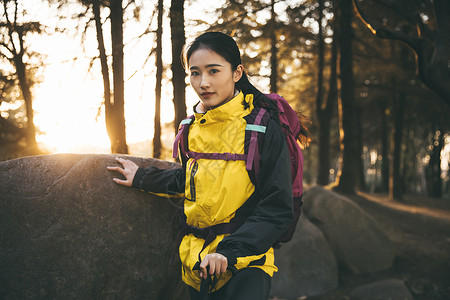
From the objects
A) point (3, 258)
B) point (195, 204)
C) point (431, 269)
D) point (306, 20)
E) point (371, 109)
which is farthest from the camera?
point (371, 109)

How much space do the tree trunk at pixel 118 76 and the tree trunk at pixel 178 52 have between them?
36.1 inches

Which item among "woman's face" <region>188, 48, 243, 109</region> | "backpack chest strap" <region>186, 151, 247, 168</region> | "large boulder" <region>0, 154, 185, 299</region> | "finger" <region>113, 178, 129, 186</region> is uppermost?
"woman's face" <region>188, 48, 243, 109</region>

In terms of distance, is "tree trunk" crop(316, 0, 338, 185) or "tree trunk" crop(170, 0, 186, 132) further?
"tree trunk" crop(316, 0, 338, 185)

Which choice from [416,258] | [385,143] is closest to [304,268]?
[416,258]

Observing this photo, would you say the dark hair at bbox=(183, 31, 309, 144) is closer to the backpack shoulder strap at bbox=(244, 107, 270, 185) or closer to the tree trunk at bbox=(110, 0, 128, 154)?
the backpack shoulder strap at bbox=(244, 107, 270, 185)

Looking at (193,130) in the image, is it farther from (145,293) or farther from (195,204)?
(145,293)

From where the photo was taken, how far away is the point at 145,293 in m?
3.05

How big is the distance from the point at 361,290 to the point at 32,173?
5.59 meters

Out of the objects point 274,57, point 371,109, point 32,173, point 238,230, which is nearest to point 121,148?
point 32,173

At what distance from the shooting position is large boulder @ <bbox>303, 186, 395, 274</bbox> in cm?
698

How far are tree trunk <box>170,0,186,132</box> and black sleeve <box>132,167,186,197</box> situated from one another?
2.89m

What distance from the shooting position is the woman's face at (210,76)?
224cm

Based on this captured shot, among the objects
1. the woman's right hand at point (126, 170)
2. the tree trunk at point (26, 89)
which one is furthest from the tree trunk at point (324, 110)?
the woman's right hand at point (126, 170)

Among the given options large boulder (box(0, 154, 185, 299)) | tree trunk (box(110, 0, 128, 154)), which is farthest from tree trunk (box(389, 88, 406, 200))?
large boulder (box(0, 154, 185, 299))
